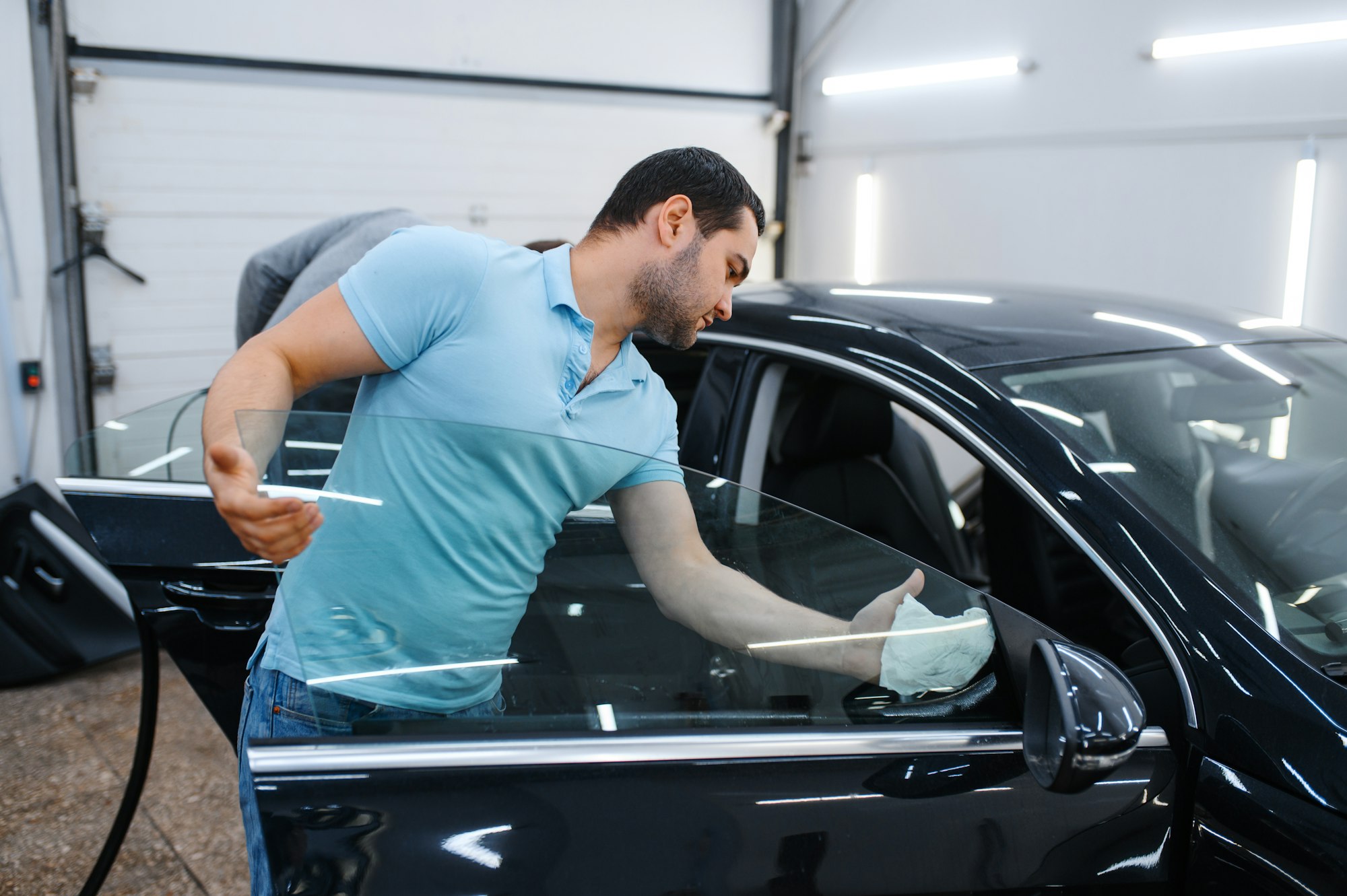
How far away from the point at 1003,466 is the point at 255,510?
1.09m

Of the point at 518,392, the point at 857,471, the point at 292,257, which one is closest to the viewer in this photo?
the point at 518,392

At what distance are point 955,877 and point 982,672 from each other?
249 millimetres

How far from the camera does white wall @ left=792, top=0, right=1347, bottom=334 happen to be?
4121 millimetres

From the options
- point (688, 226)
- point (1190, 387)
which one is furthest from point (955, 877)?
point (1190, 387)

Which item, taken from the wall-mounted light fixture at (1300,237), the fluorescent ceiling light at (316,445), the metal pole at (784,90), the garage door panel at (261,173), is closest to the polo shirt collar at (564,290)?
the fluorescent ceiling light at (316,445)

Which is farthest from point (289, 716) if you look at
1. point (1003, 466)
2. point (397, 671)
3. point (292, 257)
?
point (292, 257)

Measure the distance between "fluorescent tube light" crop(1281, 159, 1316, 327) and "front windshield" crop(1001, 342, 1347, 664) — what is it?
2505 millimetres

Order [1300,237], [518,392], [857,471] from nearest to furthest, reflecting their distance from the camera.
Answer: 1. [518,392]
2. [857,471]
3. [1300,237]

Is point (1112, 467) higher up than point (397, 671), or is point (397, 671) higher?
point (1112, 467)

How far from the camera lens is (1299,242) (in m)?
4.16

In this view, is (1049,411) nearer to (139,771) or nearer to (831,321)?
(831,321)

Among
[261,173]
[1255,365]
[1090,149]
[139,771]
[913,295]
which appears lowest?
[139,771]

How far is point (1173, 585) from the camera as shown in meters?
1.41

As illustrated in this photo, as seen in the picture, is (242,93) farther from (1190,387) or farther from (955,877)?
(955,877)
